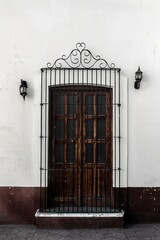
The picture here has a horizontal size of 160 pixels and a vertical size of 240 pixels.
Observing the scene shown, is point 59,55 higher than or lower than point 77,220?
higher

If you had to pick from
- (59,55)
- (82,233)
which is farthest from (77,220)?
(59,55)

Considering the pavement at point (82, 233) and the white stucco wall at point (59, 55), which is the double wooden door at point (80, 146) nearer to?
the white stucco wall at point (59, 55)

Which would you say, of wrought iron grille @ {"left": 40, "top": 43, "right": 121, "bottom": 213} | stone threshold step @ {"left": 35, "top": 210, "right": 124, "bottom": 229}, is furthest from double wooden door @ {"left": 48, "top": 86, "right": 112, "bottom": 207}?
stone threshold step @ {"left": 35, "top": 210, "right": 124, "bottom": 229}

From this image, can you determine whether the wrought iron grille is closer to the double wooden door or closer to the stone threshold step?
the double wooden door

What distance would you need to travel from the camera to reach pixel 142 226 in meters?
5.73

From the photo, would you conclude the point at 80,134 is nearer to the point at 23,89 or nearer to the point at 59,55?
the point at 23,89

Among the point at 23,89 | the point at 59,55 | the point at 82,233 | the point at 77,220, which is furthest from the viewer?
the point at 59,55

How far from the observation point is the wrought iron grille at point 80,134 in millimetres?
5859

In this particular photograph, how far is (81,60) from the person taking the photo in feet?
19.4

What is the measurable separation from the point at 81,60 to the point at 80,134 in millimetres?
1471

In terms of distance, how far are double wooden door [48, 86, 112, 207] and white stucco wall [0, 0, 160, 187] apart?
0.40 metres

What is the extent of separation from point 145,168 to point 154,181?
31cm

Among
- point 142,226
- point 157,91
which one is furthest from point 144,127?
point 142,226

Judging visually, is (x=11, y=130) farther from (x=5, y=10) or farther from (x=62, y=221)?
(x=5, y=10)
